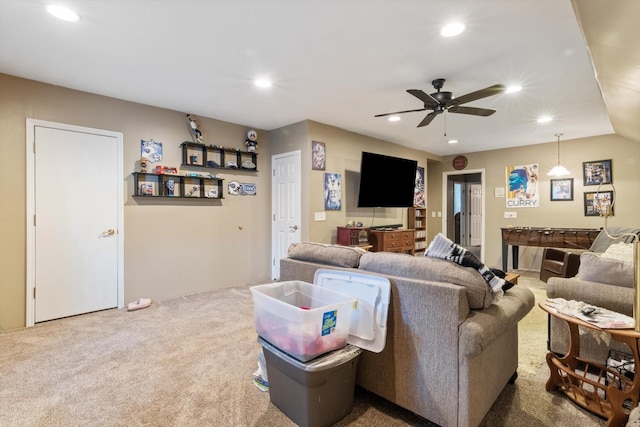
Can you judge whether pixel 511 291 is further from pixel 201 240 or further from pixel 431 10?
pixel 201 240

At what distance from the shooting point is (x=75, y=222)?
324 cm

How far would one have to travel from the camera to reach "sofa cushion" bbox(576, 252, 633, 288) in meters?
1.97

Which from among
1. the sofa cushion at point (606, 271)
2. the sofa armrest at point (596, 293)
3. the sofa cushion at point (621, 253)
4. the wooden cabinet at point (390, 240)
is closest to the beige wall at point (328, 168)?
the wooden cabinet at point (390, 240)

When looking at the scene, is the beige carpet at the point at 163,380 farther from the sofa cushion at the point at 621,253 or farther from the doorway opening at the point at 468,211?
the doorway opening at the point at 468,211

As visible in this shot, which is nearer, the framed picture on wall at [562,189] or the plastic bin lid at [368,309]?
the plastic bin lid at [368,309]

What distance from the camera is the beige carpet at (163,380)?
1665 mm

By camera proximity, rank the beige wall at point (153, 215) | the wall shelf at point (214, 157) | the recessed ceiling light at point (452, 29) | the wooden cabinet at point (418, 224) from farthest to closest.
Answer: the wooden cabinet at point (418, 224)
the wall shelf at point (214, 157)
the beige wall at point (153, 215)
the recessed ceiling light at point (452, 29)

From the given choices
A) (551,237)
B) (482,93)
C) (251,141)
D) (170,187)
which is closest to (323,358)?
(482,93)

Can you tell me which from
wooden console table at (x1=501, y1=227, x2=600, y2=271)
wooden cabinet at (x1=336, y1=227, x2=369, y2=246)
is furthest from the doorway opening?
wooden cabinet at (x1=336, y1=227, x2=369, y2=246)

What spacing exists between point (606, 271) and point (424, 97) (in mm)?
1920

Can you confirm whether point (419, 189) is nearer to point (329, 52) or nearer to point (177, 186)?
point (329, 52)

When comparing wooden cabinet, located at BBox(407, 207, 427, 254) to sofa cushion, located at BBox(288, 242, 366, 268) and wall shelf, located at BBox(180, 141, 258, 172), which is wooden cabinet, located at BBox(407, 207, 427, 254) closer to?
wall shelf, located at BBox(180, 141, 258, 172)

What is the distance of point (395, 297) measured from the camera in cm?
163

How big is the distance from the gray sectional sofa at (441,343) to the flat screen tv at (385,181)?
3.07 m
